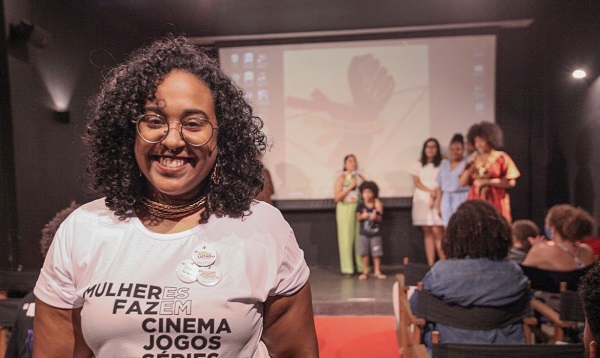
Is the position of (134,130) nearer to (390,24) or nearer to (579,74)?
(579,74)

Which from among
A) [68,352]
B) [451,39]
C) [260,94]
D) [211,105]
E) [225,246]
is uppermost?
[451,39]

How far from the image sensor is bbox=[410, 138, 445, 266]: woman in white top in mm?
5383

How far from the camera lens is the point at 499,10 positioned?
5.71 meters

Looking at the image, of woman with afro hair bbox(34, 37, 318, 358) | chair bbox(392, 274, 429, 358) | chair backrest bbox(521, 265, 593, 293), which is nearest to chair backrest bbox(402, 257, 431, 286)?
chair bbox(392, 274, 429, 358)

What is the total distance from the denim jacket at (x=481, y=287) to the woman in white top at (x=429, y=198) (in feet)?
10.6

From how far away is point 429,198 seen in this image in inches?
212

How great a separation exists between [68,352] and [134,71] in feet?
1.93

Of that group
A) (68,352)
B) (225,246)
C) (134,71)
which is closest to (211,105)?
(134,71)

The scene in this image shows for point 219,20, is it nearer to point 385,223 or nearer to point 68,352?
point 385,223

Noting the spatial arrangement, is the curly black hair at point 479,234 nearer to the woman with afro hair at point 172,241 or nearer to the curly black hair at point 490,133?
the woman with afro hair at point 172,241

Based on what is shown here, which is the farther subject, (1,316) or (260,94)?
(260,94)

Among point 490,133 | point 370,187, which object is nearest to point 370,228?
point 370,187

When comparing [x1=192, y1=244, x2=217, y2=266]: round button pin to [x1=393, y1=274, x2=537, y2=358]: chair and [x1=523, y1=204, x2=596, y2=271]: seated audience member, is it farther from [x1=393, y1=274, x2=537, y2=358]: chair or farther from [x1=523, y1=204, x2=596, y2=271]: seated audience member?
[x1=523, y1=204, x2=596, y2=271]: seated audience member

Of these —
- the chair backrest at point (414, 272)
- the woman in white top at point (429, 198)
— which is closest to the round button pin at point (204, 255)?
the chair backrest at point (414, 272)
